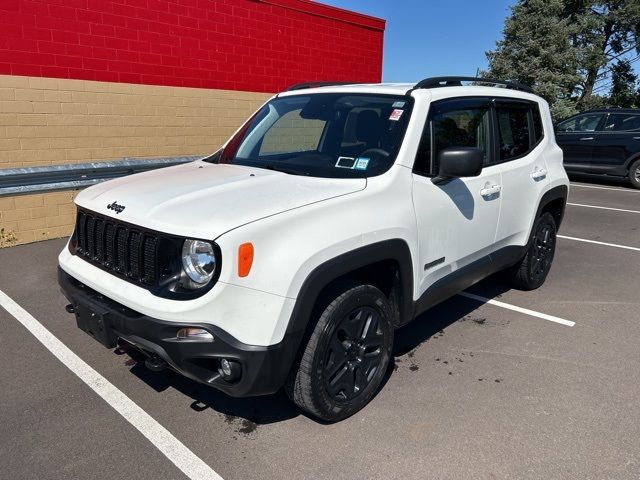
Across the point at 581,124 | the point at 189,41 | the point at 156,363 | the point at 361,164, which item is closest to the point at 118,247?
the point at 156,363

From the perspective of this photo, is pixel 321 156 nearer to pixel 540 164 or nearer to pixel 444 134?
pixel 444 134

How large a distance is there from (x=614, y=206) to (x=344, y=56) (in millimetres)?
5995

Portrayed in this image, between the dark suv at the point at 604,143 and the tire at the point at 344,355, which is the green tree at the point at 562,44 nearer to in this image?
the dark suv at the point at 604,143

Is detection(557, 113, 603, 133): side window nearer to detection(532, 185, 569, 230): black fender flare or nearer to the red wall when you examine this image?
the red wall

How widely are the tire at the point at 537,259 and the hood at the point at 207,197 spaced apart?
2.50 meters

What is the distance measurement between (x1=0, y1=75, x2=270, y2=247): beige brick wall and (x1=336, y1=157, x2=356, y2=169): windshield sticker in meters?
5.10

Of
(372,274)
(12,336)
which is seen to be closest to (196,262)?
(372,274)

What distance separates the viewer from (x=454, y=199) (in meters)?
3.42

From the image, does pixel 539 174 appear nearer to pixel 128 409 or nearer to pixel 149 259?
pixel 149 259

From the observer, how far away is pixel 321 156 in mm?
3486

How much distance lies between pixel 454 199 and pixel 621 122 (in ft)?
34.7

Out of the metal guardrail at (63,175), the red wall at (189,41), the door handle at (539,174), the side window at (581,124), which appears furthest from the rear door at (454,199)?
the side window at (581,124)

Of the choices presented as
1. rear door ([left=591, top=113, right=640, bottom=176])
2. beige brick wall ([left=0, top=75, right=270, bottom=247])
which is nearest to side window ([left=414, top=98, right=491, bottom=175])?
beige brick wall ([left=0, top=75, right=270, bottom=247])

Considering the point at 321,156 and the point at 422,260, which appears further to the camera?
the point at 321,156
